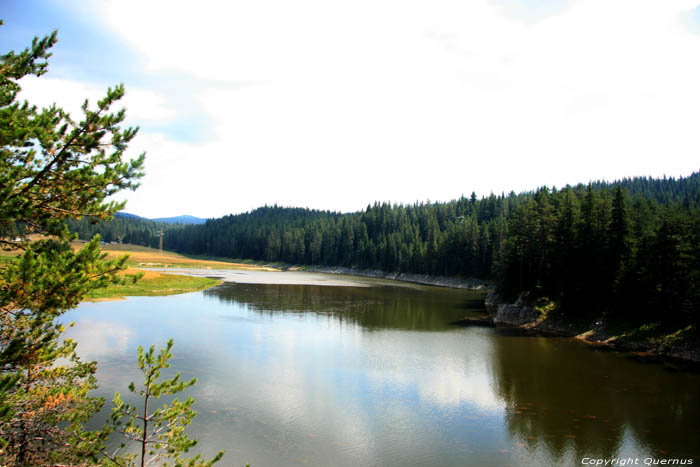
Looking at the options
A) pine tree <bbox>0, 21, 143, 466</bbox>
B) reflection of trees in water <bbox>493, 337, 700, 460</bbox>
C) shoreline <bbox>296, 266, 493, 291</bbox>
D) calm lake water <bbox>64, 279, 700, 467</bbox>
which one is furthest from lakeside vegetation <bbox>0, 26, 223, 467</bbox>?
shoreline <bbox>296, 266, 493, 291</bbox>

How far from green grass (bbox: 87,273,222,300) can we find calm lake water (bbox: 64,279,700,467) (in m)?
12.6

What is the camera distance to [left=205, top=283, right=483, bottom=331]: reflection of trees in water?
45531 millimetres

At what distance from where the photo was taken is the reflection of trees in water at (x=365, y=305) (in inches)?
1793

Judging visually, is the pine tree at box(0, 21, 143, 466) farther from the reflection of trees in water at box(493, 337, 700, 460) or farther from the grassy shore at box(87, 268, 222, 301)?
the grassy shore at box(87, 268, 222, 301)

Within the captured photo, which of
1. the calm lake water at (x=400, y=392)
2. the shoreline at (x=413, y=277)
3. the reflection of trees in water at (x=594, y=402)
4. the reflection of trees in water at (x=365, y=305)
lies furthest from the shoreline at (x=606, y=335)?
the shoreline at (x=413, y=277)

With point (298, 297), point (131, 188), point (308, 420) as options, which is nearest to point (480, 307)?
point (298, 297)

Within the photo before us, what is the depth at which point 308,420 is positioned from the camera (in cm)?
1891

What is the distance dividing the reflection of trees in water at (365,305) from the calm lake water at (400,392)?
2.61 m

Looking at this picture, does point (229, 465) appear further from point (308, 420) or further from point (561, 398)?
point (561, 398)

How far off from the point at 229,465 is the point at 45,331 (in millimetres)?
9110

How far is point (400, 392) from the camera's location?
23.1 m

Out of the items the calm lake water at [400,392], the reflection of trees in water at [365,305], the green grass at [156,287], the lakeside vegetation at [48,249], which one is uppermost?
the lakeside vegetation at [48,249]

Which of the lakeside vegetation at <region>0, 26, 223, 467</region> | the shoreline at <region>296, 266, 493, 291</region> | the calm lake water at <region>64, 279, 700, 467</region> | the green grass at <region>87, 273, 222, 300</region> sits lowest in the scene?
the calm lake water at <region>64, 279, 700, 467</region>

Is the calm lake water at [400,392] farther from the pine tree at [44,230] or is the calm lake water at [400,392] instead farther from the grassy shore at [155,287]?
the grassy shore at [155,287]
